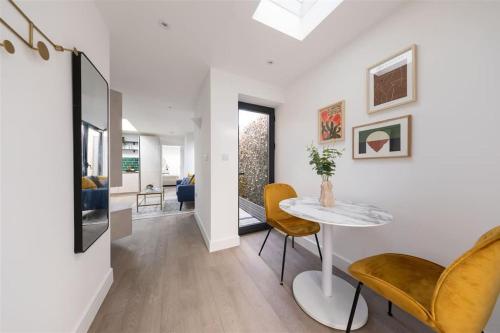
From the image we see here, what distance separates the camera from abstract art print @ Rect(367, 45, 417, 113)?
1.28 metres

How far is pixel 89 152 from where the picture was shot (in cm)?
114

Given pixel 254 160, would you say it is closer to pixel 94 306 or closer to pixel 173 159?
pixel 94 306

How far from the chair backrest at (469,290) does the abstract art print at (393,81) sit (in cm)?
114

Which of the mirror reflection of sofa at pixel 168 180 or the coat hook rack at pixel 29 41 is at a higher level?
the coat hook rack at pixel 29 41

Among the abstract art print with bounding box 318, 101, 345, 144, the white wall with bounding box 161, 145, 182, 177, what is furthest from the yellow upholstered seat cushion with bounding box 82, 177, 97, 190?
the white wall with bounding box 161, 145, 182, 177

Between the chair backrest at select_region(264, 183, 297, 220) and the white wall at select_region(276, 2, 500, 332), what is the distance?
2.28ft

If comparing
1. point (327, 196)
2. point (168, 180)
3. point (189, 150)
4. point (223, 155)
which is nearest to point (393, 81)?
point (327, 196)

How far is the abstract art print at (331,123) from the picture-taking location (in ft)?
5.91

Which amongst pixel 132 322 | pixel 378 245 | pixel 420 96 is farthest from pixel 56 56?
pixel 378 245

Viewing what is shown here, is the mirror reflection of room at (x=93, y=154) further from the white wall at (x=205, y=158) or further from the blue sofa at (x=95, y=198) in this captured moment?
the white wall at (x=205, y=158)

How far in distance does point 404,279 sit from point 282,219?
3.60ft

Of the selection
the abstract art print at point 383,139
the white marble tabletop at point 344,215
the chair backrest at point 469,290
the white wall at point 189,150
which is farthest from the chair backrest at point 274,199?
the white wall at point 189,150

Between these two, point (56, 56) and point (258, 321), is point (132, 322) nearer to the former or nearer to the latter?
point (258, 321)

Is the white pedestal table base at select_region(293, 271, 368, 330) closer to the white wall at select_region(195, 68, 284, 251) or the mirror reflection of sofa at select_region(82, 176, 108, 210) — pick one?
the white wall at select_region(195, 68, 284, 251)
